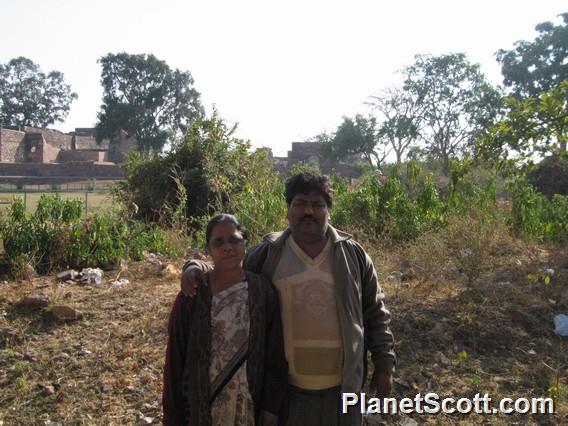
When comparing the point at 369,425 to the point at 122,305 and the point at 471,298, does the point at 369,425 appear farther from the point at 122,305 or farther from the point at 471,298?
the point at 122,305

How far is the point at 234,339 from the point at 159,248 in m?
5.14

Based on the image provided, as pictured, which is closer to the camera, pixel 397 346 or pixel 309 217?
pixel 309 217

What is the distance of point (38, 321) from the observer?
4250 millimetres

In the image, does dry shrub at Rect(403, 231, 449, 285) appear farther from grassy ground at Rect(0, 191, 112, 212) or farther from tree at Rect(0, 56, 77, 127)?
tree at Rect(0, 56, 77, 127)

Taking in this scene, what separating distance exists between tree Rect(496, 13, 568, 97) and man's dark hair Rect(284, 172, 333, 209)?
25.8m

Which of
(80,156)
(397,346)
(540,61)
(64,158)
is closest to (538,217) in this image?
(397,346)

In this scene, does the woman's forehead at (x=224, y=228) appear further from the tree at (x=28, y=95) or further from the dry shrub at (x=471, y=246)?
the tree at (x=28, y=95)

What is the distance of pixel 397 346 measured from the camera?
12.9ft

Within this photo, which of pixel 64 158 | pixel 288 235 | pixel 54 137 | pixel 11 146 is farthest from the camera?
pixel 54 137

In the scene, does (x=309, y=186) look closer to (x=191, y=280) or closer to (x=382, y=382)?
(x=191, y=280)

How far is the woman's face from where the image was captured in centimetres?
192

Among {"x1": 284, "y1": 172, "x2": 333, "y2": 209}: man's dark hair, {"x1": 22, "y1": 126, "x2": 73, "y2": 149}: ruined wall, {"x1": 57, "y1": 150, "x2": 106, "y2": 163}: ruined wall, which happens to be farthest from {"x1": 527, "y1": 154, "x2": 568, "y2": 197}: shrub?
{"x1": 22, "y1": 126, "x2": 73, "y2": 149}: ruined wall

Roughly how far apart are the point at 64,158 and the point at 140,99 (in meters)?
6.99

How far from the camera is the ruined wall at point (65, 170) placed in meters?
28.5
